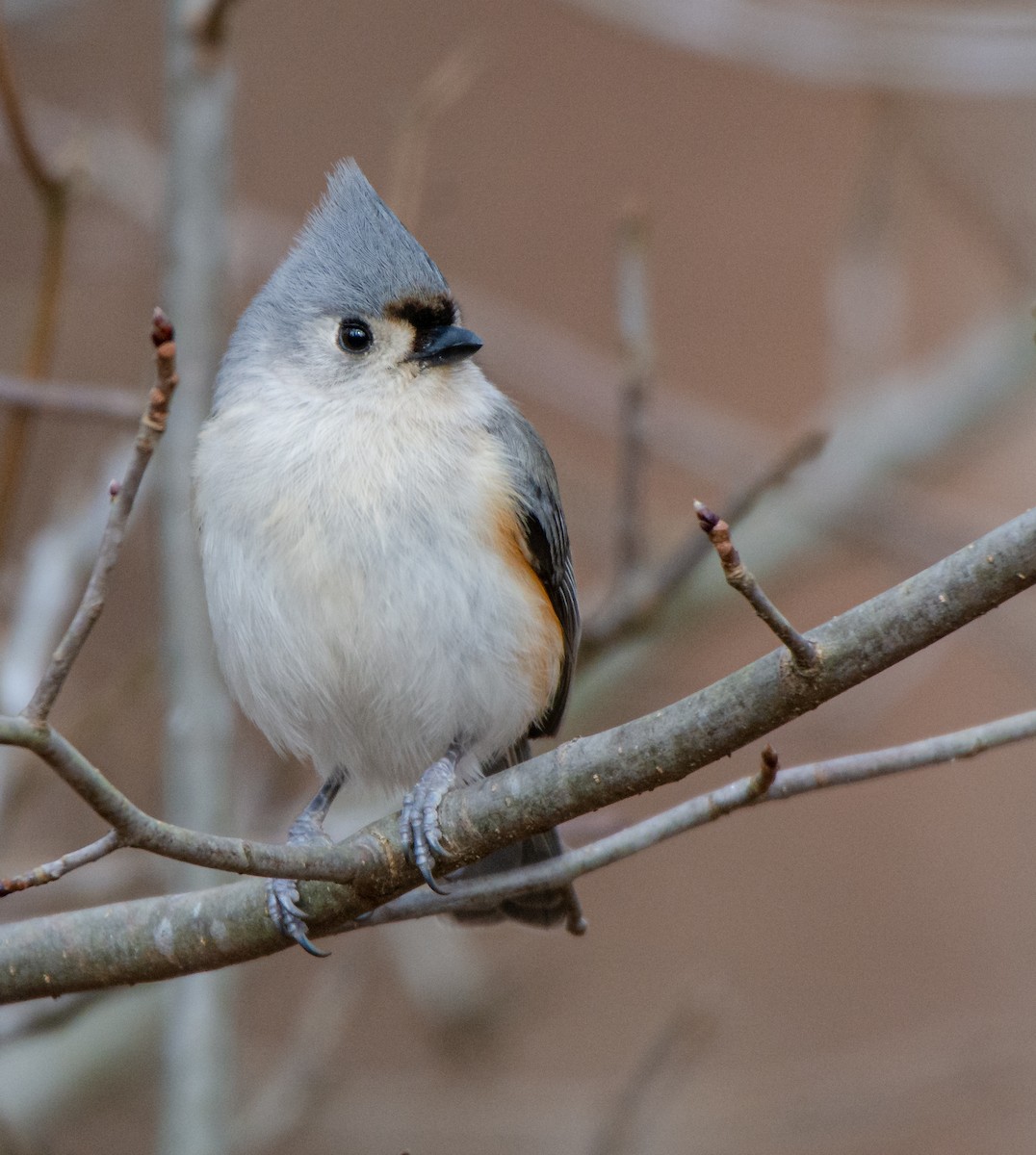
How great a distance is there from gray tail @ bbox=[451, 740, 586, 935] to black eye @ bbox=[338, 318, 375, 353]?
2.49 ft

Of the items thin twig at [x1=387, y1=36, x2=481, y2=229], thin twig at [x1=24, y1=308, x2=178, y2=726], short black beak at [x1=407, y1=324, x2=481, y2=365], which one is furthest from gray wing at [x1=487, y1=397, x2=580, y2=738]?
thin twig at [x1=24, y1=308, x2=178, y2=726]

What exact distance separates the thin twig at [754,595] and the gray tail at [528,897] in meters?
0.76

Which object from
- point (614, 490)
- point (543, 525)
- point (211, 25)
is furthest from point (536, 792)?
point (614, 490)

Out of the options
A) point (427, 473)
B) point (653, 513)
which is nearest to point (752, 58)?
point (653, 513)

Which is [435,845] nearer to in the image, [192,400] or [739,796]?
[739,796]

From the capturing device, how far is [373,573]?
223 cm

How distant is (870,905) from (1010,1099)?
0.79 meters

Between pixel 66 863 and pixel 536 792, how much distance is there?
0.53 meters

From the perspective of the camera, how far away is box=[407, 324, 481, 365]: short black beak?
7.72 ft

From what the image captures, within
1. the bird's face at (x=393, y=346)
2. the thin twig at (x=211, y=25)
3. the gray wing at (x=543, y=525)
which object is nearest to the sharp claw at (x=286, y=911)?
the gray wing at (x=543, y=525)

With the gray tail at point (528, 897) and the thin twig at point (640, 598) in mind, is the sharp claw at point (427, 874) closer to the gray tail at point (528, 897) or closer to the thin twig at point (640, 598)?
the gray tail at point (528, 897)

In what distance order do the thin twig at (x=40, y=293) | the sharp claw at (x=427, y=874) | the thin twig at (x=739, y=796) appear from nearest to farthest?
the thin twig at (x=739, y=796), the sharp claw at (x=427, y=874), the thin twig at (x=40, y=293)

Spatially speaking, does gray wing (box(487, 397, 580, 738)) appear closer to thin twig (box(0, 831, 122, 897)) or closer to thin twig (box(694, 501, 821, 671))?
thin twig (box(694, 501, 821, 671))

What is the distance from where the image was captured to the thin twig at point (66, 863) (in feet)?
4.65
